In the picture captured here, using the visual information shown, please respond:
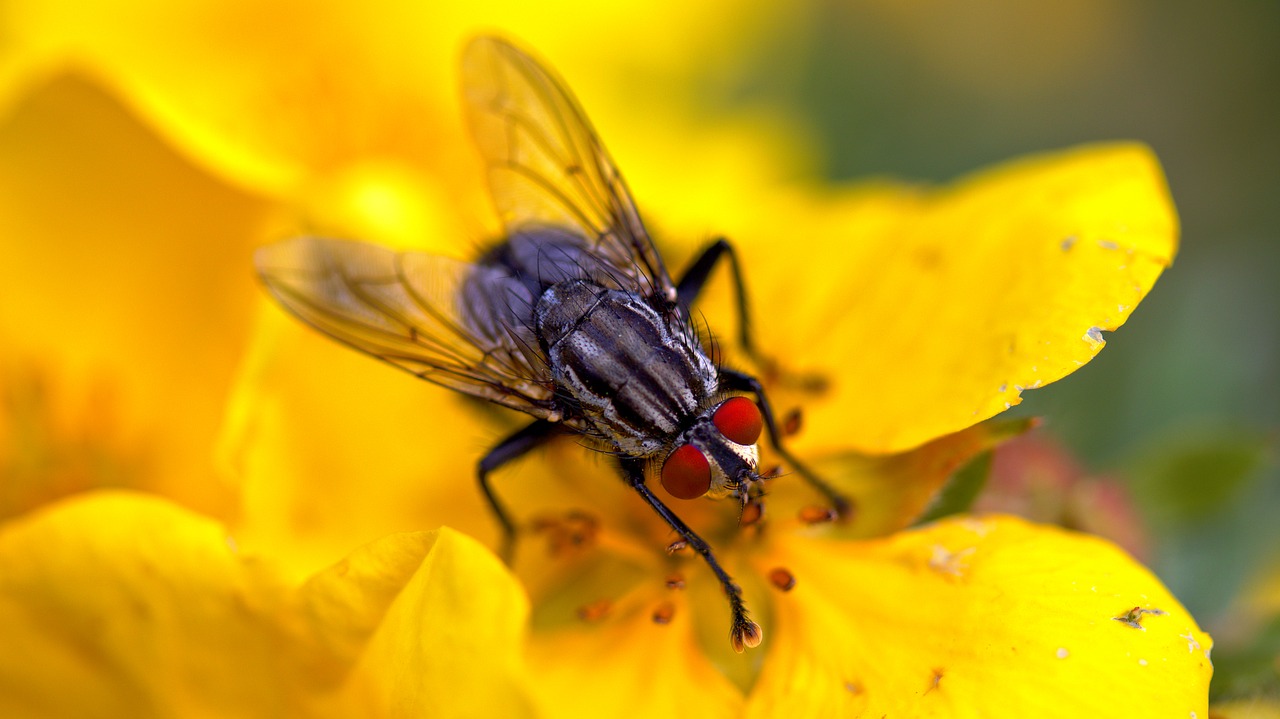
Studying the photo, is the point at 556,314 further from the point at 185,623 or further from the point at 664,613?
the point at 185,623

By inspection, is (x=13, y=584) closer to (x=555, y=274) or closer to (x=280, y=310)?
(x=280, y=310)

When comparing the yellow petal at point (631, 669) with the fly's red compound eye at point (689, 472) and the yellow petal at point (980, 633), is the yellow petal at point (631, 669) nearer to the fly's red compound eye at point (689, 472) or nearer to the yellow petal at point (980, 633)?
the yellow petal at point (980, 633)

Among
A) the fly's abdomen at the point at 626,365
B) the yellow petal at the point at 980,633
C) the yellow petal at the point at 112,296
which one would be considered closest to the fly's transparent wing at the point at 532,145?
the fly's abdomen at the point at 626,365

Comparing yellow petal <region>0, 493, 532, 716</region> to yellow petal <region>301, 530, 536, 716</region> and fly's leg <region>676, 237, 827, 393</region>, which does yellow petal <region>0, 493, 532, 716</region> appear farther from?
fly's leg <region>676, 237, 827, 393</region>

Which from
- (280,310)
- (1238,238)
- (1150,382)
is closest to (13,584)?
(280,310)

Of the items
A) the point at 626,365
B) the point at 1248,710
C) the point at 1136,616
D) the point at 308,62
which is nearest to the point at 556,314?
the point at 626,365
